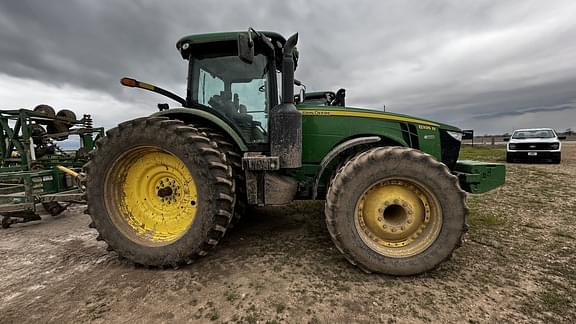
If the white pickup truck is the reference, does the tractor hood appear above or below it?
above

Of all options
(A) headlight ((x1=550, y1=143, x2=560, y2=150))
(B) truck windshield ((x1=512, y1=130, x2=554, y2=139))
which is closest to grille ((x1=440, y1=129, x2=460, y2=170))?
(A) headlight ((x1=550, y1=143, x2=560, y2=150))

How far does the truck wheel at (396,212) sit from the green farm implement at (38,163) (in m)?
3.20

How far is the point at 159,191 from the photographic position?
2611 mm

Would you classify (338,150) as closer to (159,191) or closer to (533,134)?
(159,191)

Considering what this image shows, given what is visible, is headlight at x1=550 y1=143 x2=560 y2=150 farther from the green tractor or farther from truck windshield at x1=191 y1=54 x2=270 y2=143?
truck windshield at x1=191 y1=54 x2=270 y2=143

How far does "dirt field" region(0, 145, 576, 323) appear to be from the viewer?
1.76 meters

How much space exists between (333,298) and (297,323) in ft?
1.19

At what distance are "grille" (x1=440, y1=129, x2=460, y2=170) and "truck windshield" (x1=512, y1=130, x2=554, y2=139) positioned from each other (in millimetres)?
10668

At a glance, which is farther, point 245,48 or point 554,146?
point 554,146

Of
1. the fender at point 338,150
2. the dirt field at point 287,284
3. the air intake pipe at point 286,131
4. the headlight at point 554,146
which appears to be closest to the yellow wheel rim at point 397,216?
the dirt field at point 287,284

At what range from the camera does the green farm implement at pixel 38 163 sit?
3520mm

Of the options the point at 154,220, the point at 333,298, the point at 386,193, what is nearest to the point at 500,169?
the point at 386,193

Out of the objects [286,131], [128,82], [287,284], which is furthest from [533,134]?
[128,82]

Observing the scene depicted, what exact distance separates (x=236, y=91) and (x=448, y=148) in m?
2.61
